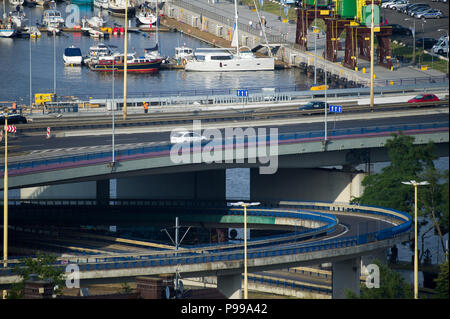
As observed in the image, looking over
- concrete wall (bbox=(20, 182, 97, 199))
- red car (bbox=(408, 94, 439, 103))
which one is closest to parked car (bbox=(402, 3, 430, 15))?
red car (bbox=(408, 94, 439, 103))

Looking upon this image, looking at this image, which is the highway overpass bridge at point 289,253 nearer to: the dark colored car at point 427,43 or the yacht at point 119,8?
the dark colored car at point 427,43

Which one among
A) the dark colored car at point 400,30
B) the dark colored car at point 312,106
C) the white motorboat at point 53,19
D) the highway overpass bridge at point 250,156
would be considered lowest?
the highway overpass bridge at point 250,156

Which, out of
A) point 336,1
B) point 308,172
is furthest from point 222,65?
point 308,172

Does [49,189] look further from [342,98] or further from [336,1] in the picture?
[336,1]

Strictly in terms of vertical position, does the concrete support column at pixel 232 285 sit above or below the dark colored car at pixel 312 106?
below

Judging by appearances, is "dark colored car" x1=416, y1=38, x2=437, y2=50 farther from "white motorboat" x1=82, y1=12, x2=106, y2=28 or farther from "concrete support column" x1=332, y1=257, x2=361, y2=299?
"concrete support column" x1=332, y1=257, x2=361, y2=299

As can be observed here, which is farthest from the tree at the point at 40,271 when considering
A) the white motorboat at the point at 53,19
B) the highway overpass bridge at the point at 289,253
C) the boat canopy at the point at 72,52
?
the white motorboat at the point at 53,19
